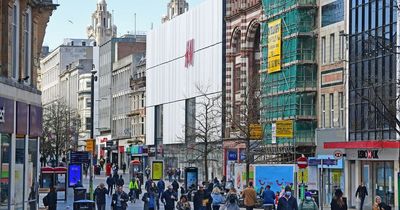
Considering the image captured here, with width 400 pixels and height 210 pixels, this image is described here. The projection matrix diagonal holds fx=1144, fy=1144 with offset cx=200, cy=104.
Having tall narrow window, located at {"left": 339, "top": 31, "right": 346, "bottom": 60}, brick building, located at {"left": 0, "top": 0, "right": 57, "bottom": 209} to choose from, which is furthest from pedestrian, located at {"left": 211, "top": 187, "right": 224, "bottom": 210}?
tall narrow window, located at {"left": 339, "top": 31, "right": 346, "bottom": 60}

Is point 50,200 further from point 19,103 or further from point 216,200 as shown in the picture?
point 216,200

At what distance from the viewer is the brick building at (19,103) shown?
36.3 m

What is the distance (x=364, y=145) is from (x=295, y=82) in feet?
53.2

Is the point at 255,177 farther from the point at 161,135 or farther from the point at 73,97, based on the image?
the point at 73,97

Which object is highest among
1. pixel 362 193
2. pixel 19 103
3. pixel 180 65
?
pixel 180 65

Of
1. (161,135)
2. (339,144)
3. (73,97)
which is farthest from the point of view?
(73,97)

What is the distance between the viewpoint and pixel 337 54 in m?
71.7

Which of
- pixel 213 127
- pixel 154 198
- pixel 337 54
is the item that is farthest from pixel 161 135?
pixel 154 198

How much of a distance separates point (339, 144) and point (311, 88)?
9.90m

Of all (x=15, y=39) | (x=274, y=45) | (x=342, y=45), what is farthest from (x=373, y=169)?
(x=15, y=39)

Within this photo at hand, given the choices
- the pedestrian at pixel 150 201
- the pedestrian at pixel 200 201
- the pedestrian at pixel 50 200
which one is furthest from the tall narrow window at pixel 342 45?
the pedestrian at pixel 50 200

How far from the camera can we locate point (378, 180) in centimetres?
6288

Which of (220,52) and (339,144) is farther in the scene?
(220,52)

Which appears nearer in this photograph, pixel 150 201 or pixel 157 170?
pixel 150 201
